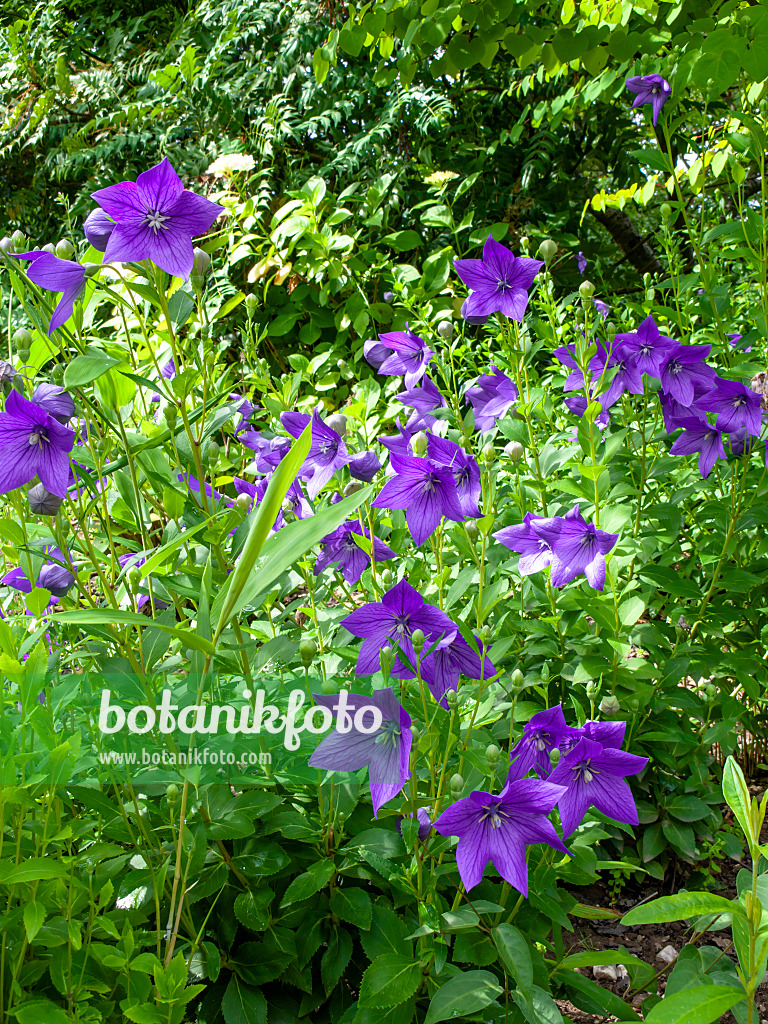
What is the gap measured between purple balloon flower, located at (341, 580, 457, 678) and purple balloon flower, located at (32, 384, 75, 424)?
49 centimetres

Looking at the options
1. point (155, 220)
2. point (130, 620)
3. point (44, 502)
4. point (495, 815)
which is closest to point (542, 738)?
point (495, 815)

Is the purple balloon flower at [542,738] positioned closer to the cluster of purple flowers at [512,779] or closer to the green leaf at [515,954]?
the cluster of purple flowers at [512,779]

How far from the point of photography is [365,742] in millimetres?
986

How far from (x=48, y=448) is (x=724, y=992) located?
1.02m

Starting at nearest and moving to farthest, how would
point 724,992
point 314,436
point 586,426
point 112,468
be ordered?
point 724,992 → point 112,468 → point 314,436 → point 586,426

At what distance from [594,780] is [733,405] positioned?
107cm

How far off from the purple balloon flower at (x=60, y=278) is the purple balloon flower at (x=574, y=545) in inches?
34.5

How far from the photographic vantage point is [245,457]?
1.76 meters

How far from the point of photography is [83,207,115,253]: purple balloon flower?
1.06 m

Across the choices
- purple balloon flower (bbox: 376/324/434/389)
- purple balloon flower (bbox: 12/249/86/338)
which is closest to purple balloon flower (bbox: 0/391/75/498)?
purple balloon flower (bbox: 12/249/86/338)

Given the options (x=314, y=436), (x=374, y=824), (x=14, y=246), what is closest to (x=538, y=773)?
(x=374, y=824)

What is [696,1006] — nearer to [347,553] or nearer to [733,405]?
[347,553]

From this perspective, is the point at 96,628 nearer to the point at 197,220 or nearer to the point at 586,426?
the point at 197,220

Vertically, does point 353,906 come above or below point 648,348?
below
